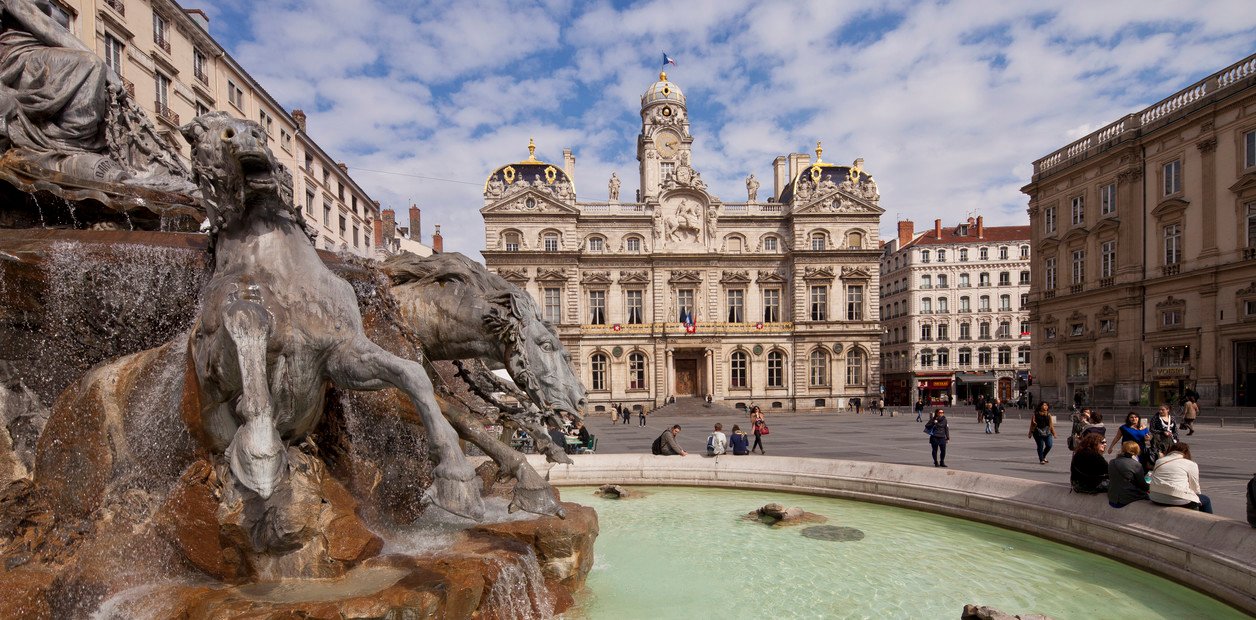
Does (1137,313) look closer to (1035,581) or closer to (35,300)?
(1035,581)

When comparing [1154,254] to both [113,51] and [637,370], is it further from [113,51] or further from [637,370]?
[113,51]

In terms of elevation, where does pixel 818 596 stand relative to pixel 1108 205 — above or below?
below

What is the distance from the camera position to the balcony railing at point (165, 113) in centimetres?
2527

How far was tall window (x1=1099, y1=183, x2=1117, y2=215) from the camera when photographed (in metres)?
32.8

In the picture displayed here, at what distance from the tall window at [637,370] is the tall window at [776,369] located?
8987 millimetres

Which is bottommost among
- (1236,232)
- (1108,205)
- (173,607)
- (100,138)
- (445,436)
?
(173,607)

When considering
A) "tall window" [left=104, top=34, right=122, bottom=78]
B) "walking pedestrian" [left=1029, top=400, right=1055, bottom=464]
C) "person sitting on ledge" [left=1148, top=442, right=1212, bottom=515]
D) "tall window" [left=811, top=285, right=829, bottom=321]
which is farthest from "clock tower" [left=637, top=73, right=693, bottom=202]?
"person sitting on ledge" [left=1148, top=442, right=1212, bottom=515]

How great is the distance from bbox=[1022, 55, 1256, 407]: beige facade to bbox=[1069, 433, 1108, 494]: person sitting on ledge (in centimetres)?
2840

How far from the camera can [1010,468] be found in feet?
40.0

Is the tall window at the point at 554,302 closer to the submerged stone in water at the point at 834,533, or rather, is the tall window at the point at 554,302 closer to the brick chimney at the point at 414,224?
the brick chimney at the point at 414,224

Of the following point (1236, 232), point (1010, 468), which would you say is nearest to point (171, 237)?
point (1010, 468)

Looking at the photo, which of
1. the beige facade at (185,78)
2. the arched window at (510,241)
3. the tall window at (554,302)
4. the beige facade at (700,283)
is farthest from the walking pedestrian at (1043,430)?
the arched window at (510,241)

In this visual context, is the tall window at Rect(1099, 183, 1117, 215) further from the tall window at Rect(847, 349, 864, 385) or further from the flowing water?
the flowing water

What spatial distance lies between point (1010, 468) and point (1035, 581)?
7853 mm
